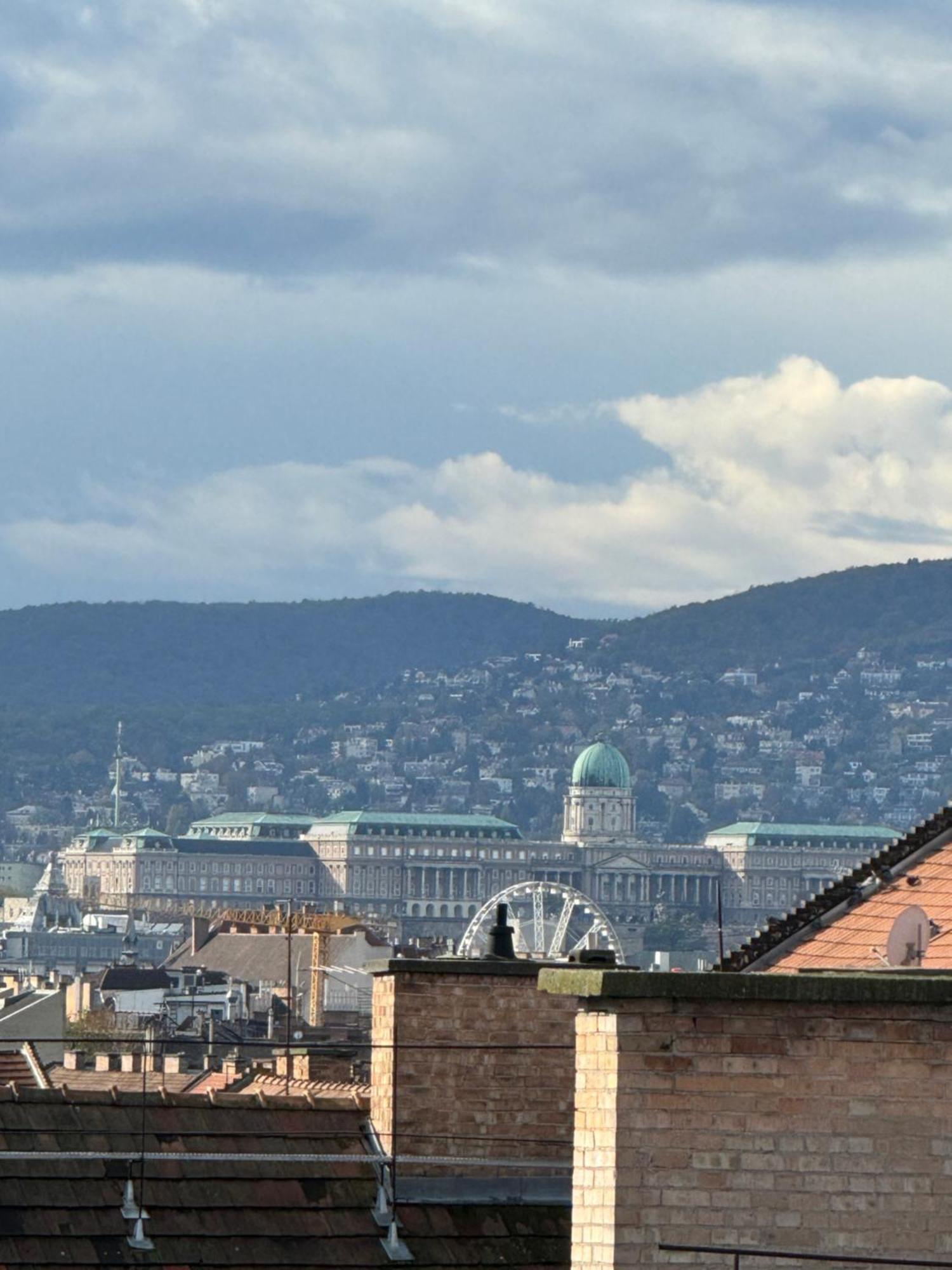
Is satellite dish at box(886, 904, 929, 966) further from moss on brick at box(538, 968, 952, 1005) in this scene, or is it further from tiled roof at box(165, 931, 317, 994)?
tiled roof at box(165, 931, 317, 994)

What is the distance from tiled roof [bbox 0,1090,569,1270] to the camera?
1680 cm

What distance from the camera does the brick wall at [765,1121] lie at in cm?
1262

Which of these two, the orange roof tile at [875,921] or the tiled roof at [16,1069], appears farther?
the orange roof tile at [875,921]

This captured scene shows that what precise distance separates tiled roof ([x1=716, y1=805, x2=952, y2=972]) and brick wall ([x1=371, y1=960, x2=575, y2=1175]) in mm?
7744

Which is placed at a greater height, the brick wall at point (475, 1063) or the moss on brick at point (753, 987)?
the moss on brick at point (753, 987)

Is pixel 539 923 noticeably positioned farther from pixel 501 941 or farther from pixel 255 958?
pixel 501 941

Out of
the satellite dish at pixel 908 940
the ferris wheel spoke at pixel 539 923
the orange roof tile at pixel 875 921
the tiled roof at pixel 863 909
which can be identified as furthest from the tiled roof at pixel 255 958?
the satellite dish at pixel 908 940

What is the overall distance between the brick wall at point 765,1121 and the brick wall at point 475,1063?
214 inches

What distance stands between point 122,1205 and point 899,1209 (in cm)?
508

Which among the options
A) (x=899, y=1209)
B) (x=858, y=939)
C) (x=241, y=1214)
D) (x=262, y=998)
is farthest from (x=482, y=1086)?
(x=262, y=998)

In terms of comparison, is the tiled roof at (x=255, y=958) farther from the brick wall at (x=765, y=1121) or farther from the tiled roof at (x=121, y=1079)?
the brick wall at (x=765, y=1121)

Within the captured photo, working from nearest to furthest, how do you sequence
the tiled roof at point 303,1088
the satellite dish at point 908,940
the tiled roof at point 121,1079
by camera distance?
the tiled roof at point 303,1088 < the satellite dish at point 908,940 < the tiled roof at point 121,1079

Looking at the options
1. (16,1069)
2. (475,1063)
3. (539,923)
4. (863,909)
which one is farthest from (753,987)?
(539,923)

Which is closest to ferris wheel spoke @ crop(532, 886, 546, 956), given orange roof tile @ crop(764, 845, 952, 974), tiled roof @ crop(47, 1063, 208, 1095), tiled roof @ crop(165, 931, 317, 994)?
tiled roof @ crop(165, 931, 317, 994)
